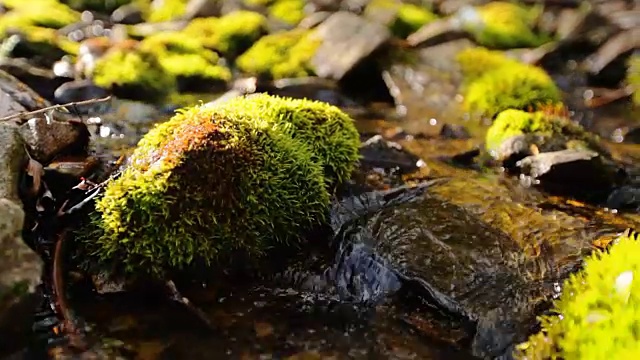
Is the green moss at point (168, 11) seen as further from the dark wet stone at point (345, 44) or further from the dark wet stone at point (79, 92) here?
the dark wet stone at point (79, 92)

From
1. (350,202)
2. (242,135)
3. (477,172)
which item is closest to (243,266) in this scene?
(242,135)

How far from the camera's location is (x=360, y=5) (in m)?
15.2

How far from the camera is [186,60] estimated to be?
33.2 feet

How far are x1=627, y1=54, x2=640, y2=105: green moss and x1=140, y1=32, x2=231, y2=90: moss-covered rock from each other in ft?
24.3

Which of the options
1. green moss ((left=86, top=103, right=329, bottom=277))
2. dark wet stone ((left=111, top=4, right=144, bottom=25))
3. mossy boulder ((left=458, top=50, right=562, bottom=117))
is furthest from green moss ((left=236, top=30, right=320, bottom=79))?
green moss ((left=86, top=103, right=329, bottom=277))

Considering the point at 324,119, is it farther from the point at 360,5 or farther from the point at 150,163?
the point at 360,5

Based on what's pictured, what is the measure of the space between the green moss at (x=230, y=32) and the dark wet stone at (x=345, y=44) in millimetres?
1592

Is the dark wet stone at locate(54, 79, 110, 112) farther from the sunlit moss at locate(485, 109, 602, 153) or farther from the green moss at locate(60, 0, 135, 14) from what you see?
the green moss at locate(60, 0, 135, 14)

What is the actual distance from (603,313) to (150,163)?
2745 millimetres

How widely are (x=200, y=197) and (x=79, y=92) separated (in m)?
5.50

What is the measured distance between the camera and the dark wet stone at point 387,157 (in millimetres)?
6352

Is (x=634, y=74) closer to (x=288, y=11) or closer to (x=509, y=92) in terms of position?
(x=509, y=92)

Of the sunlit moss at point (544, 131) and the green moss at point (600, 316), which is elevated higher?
the green moss at point (600, 316)

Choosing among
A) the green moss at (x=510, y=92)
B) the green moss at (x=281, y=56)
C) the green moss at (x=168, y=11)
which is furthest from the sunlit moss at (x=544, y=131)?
the green moss at (x=168, y=11)
